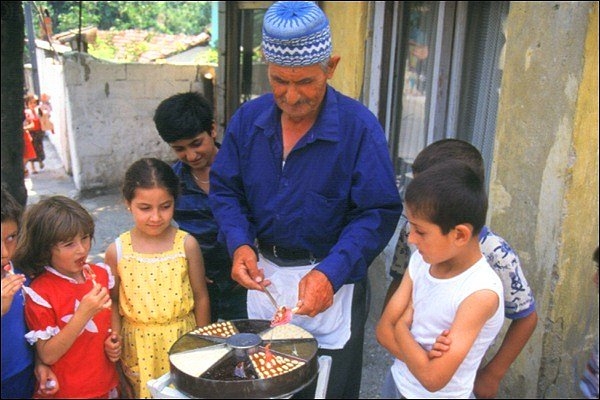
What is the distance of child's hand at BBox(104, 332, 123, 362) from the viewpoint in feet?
7.83

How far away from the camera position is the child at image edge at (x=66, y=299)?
2.20 meters

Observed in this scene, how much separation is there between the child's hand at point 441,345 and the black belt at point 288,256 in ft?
2.11

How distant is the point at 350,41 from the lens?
15.7ft

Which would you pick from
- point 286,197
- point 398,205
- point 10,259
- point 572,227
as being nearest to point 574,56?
point 572,227

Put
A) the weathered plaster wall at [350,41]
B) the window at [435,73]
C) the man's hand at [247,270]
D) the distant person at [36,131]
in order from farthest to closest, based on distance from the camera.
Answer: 1. the distant person at [36,131]
2. the weathered plaster wall at [350,41]
3. the window at [435,73]
4. the man's hand at [247,270]

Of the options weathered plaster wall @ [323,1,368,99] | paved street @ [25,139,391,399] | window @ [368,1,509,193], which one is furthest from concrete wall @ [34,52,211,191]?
window @ [368,1,509,193]

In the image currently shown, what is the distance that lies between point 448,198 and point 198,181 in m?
1.41

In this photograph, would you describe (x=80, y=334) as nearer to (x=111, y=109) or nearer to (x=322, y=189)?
(x=322, y=189)

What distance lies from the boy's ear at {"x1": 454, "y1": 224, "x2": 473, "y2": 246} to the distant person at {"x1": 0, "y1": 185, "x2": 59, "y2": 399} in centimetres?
154

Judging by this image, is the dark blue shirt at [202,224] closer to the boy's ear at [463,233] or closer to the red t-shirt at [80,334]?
Result: the red t-shirt at [80,334]

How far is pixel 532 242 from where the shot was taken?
3.12 metres

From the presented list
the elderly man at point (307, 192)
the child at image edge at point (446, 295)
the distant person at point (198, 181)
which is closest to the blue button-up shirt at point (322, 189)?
the elderly man at point (307, 192)

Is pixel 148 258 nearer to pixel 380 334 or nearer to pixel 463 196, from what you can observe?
pixel 380 334

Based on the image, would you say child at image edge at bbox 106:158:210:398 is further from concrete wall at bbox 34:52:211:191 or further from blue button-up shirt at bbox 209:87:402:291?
concrete wall at bbox 34:52:211:191
